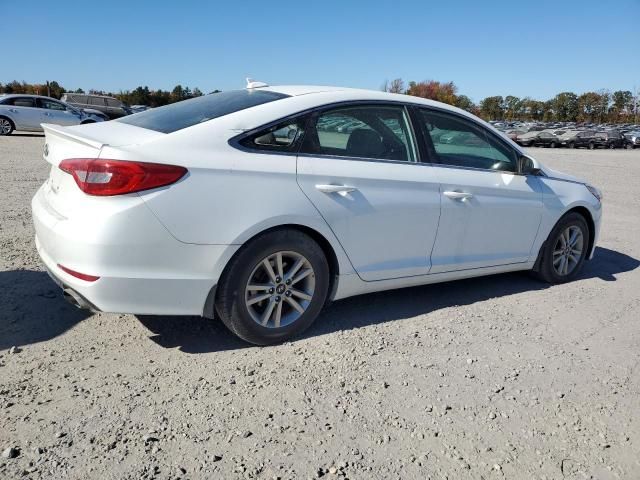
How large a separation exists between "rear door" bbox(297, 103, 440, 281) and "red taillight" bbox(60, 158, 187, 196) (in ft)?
2.79

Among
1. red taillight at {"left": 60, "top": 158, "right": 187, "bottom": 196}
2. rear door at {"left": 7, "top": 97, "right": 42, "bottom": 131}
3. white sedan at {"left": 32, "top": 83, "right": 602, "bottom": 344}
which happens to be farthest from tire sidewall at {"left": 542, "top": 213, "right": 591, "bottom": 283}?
rear door at {"left": 7, "top": 97, "right": 42, "bottom": 131}

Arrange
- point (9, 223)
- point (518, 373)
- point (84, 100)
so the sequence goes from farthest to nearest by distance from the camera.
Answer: point (84, 100) < point (9, 223) < point (518, 373)

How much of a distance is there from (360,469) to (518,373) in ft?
4.70

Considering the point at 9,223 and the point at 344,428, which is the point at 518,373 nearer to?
the point at 344,428

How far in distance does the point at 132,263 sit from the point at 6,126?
20.7m

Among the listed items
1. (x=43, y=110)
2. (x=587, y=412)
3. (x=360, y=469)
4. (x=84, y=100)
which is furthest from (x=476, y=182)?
(x=84, y=100)

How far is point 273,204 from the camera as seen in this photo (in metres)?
3.25

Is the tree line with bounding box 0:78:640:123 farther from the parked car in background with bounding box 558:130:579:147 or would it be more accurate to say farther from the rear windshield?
the rear windshield

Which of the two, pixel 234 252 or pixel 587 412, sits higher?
pixel 234 252

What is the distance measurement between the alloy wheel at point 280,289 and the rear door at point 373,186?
0.33m

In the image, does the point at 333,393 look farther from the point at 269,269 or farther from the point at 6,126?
the point at 6,126

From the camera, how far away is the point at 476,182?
14.0 feet

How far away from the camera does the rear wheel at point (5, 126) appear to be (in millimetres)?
20156

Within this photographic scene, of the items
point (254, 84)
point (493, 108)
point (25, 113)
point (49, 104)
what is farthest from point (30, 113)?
point (493, 108)
